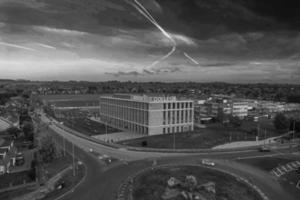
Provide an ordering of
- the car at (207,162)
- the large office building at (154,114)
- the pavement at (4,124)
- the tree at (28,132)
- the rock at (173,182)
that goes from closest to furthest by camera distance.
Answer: the rock at (173,182), the car at (207,162), the tree at (28,132), the large office building at (154,114), the pavement at (4,124)

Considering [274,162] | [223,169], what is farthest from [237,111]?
[223,169]

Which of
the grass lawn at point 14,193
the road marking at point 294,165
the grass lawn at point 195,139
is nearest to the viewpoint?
the grass lawn at point 14,193

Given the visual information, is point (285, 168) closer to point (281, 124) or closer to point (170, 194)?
point (170, 194)

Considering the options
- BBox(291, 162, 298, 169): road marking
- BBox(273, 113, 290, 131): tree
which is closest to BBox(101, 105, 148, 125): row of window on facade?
BBox(291, 162, 298, 169): road marking

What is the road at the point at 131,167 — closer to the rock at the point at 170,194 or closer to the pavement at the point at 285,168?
the pavement at the point at 285,168

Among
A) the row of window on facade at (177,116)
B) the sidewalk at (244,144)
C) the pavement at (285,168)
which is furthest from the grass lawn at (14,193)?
the row of window on facade at (177,116)

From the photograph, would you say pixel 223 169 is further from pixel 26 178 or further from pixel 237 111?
pixel 237 111
